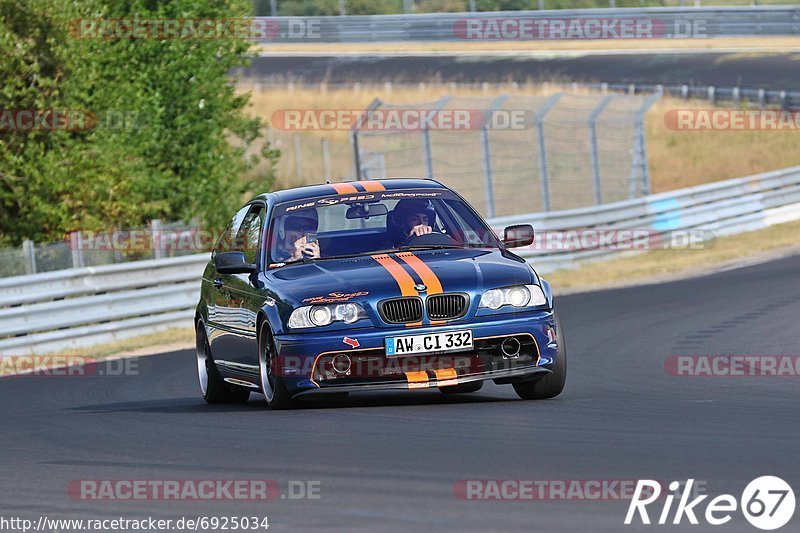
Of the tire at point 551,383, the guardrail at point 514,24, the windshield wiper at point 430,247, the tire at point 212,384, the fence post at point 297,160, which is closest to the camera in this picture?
the tire at point 551,383

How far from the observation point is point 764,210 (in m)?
29.7

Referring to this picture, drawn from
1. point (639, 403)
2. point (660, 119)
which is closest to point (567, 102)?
point (660, 119)

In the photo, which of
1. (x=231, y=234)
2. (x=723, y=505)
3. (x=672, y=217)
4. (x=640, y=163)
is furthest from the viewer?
(x=640, y=163)

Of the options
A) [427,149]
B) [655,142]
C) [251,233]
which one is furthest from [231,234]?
[655,142]

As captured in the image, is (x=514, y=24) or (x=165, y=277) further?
(x=514, y=24)

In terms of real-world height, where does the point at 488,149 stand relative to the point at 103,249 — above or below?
above

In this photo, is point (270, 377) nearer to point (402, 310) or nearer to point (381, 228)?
point (402, 310)

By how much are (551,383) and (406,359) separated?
40.2 inches

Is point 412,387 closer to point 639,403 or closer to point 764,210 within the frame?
Result: point 639,403

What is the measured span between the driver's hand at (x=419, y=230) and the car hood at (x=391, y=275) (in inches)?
13.2

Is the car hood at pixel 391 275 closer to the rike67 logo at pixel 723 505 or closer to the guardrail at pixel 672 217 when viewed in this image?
the rike67 logo at pixel 723 505

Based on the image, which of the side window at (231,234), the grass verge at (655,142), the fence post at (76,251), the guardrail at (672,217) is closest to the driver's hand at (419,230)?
the side window at (231,234)

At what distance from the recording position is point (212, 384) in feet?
39.0

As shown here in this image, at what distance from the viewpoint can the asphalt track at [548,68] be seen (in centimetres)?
4766
